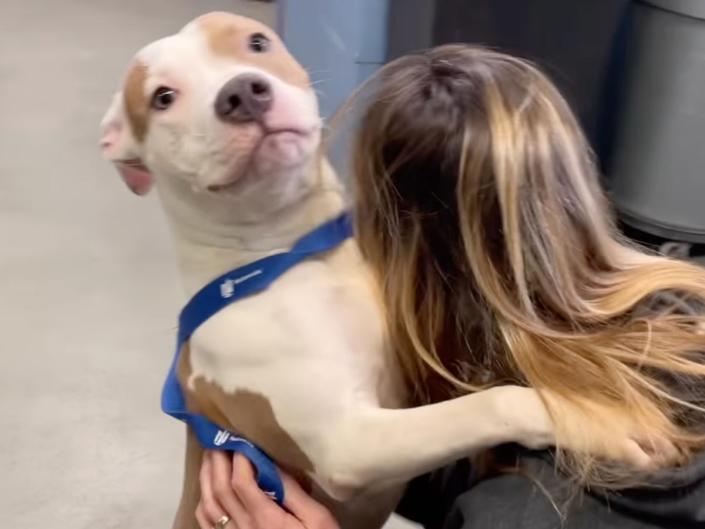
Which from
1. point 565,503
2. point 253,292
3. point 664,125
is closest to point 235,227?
point 253,292

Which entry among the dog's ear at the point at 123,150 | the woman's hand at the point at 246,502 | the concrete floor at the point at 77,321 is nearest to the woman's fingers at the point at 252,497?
the woman's hand at the point at 246,502

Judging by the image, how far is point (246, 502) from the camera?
127 cm

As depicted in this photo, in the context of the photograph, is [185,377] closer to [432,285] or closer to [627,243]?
[432,285]

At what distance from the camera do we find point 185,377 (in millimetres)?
1337

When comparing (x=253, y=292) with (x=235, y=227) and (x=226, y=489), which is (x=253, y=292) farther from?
(x=226, y=489)

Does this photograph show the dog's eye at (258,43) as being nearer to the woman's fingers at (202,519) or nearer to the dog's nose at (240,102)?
the dog's nose at (240,102)

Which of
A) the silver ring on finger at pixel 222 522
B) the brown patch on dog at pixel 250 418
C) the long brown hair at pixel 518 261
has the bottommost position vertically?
the silver ring on finger at pixel 222 522

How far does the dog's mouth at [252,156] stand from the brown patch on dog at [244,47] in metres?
0.10

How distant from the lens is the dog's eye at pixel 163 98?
1.27 m

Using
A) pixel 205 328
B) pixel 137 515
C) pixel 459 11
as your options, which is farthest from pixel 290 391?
pixel 459 11

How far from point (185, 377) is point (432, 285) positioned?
0.34 metres

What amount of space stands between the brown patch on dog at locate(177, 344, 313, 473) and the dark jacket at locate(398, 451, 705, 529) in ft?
0.72

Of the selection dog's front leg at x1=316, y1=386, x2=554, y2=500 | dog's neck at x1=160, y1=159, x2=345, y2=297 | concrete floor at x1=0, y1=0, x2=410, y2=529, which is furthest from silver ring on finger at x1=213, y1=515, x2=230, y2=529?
concrete floor at x1=0, y1=0, x2=410, y2=529

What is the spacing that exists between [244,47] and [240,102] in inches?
4.8
